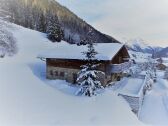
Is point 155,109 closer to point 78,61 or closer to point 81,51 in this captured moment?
point 78,61

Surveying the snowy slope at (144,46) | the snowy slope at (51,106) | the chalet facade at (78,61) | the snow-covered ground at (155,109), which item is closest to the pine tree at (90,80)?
the snowy slope at (51,106)

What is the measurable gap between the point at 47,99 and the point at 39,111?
1.67 m

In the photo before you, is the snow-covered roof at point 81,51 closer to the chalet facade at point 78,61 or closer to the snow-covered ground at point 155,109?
the chalet facade at point 78,61

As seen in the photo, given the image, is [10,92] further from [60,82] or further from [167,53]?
[167,53]

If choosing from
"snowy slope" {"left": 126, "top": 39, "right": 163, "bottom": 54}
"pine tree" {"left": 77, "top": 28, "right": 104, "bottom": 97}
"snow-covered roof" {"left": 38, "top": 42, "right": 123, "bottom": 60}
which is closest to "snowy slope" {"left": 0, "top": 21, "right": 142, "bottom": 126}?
"pine tree" {"left": 77, "top": 28, "right": 104, "bottom": 97}

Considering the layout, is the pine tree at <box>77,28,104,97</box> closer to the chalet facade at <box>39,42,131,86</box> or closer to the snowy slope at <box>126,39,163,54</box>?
the chalet facade at <box>39,42,131,86</box>

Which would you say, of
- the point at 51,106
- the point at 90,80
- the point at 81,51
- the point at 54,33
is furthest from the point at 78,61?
the point at 54,33

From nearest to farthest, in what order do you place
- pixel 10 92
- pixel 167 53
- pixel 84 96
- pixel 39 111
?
1. pixel 39 111
2. pixel 10 92
3. pixel 84 96
4. pixel 167 53

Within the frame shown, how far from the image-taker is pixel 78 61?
1812cm

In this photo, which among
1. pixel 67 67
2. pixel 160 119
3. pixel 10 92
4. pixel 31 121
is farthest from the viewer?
pixel 67 67

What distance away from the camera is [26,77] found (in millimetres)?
17562

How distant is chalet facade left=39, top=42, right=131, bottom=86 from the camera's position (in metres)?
17.2

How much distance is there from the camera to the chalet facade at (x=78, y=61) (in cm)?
1722

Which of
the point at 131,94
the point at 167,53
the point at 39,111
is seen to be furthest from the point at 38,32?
the point at 167,53
